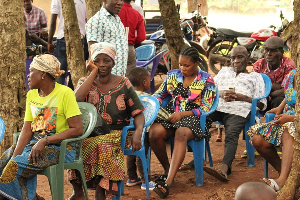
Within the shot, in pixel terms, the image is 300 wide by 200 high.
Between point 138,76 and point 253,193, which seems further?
point 138,76

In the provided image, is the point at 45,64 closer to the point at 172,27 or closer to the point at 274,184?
the point at 274,184

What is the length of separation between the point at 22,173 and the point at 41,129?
0.39 metres

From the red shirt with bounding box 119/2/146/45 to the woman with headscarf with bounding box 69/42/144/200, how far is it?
321 centimetres

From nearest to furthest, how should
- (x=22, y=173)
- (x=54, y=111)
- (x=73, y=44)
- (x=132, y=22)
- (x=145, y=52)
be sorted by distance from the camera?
1. (x=22, y=173)
2. (x=54, y=111)
3. (x=73, y=44)
4. (x=132, y=22)
5. (x=145, y=52)

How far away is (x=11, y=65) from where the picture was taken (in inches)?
205

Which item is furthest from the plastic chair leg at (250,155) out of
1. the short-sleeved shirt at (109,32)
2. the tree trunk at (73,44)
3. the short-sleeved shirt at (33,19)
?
the short-sleeved shirt at (33,19)

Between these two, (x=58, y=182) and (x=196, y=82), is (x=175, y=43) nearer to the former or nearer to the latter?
(x=196, y=82)

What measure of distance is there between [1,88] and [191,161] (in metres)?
2.34

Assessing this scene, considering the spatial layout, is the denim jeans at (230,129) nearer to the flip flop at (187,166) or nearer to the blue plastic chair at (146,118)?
the flip flop at (187,166)

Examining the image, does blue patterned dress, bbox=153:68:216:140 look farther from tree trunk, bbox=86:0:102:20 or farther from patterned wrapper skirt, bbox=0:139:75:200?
tree trunk, bbox=86:0:102:20

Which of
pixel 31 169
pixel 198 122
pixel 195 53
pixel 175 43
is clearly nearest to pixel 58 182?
pixel 31 169

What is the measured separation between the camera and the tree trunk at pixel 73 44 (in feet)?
25.3

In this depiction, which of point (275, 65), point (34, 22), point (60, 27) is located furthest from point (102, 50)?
point (34, 22)

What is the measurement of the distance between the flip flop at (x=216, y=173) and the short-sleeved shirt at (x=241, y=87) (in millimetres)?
810
